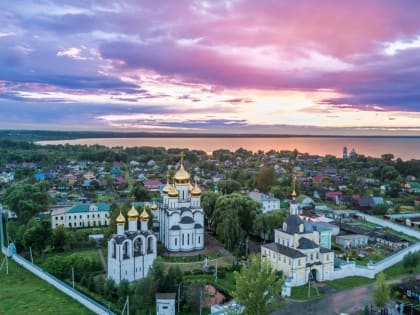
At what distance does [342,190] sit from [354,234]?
23.4m

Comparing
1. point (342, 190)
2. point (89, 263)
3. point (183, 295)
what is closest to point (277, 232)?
point (183, 295)

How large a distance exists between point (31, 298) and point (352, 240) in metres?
23.4

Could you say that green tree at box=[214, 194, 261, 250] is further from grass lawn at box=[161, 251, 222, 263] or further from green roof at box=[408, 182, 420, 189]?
green roof at box=[408, 182, 420, 189]

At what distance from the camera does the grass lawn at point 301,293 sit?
19.7m

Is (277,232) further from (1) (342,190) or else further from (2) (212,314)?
(1) (342,190)

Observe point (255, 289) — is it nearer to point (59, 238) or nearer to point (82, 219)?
point (59, 238)

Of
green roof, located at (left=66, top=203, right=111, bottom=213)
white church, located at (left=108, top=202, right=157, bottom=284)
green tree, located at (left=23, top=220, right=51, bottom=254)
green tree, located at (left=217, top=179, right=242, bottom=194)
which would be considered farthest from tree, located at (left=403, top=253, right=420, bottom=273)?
green tree, located at (left=217, top=179, right=242, bottom=194)

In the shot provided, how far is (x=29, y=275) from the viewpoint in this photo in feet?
76.0

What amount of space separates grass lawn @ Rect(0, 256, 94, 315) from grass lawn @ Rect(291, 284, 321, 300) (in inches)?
416

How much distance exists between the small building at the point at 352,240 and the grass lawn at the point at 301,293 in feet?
33.4

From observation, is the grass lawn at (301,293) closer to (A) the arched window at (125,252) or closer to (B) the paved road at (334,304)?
(B) the paved road at (334,304)

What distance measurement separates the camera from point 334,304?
61.4ft

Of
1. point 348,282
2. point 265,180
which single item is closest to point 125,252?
point 348,282

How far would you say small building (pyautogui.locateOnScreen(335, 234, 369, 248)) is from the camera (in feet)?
98.4
